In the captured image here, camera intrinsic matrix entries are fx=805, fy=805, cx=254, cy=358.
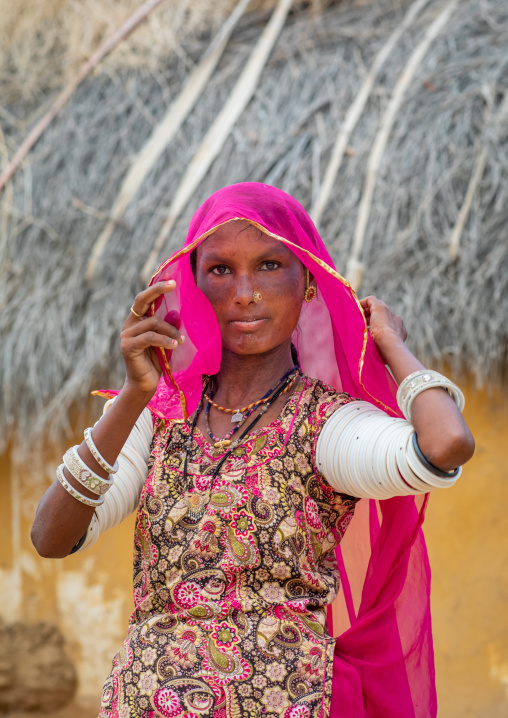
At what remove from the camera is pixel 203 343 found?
73.4 inches

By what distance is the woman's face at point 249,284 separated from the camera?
177 centimetres

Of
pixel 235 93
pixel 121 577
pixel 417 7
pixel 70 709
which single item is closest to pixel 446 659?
pixel 121 577

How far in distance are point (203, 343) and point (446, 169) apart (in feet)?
8.64

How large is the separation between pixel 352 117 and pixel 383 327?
2.92 meters

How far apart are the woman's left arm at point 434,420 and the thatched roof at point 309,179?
6.67ft

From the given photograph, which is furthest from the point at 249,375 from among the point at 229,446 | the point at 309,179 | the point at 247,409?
the point at 309,179

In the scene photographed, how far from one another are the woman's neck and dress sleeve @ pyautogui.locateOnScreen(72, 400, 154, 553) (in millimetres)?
205

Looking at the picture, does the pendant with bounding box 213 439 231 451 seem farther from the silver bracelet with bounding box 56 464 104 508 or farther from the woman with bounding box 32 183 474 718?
the silver bracelet with bounding box 56 464 104 508

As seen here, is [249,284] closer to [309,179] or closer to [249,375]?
[249,375]

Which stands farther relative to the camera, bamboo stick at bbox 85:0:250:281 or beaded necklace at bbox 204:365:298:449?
bamboo stick at bbox 85:0:250:281

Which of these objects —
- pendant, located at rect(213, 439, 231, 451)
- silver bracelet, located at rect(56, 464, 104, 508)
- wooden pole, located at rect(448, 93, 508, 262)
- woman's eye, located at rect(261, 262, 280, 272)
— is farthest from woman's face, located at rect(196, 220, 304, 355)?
wooden pole, located at rect(448, 93, 508, 262)

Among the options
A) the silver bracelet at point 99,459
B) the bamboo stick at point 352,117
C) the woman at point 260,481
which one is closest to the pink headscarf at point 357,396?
the woman at point 260,481

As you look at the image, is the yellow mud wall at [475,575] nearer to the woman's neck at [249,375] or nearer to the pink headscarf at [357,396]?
the pink headscarf at [357,396]

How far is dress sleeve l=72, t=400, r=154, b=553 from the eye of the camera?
183 cm
